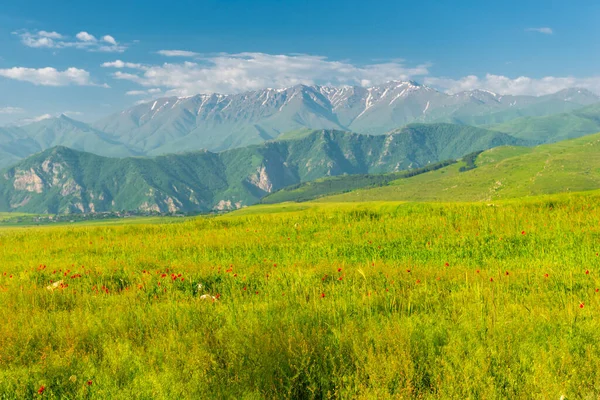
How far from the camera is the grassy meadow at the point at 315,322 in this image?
5.16 m

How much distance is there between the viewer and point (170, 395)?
16.0 ft

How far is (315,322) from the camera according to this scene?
684 cm

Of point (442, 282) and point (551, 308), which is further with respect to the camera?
point (442, 282)

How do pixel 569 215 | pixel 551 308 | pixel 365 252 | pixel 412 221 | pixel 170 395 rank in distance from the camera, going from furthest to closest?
1. pixel 412 221
2. pixel 569 215
3. pixel 365 252
4. pixel 551 308
5. pixel 170 395

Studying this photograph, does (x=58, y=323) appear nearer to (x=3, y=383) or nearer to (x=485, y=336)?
(x=3, y=383)

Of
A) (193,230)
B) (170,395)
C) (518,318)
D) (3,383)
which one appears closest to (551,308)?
(518,318)

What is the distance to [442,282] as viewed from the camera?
908 cm

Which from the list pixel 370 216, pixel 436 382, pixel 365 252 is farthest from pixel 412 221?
pixel 436 382

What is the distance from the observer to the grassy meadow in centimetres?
516

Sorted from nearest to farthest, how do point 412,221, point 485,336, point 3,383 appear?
point 3,383 < point 485,336 < point 412,221

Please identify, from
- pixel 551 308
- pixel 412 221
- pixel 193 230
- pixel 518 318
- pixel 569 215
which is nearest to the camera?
pixel 518 318

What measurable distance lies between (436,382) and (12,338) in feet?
22.3

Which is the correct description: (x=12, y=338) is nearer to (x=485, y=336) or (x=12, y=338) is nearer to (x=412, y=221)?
(x=485, y=336)

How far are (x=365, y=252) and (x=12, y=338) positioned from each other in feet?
32.5
